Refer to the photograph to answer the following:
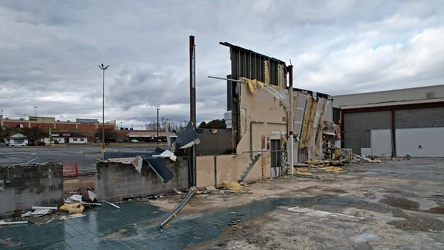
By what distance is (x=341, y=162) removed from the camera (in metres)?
23.1

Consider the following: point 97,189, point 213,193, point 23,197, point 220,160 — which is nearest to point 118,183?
point 97,189

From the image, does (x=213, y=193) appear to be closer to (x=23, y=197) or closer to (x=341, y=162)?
(x=23, y=197)

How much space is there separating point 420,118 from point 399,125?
77.0 inches

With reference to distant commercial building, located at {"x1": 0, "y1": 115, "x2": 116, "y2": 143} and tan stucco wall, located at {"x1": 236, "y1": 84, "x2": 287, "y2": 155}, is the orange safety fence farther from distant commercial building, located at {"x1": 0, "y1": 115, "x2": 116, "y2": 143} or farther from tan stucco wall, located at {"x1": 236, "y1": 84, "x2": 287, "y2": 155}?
distant commercial building, located at {"x1": 0, "y1": 115, "x2": 116, "y2": 143}

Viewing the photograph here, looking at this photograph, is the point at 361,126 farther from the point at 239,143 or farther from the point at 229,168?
the point at 229,168

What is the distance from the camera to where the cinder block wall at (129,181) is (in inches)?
362

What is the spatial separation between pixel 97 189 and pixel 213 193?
12.7 ft

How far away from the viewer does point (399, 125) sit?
31.6 meters

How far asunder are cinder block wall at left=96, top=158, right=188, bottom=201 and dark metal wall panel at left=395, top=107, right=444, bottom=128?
28611 mm

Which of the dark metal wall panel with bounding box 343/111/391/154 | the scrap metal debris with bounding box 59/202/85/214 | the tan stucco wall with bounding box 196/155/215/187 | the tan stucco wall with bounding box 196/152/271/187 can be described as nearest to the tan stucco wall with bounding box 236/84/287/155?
the tan stucco wall with bounding box 196/152/271/187

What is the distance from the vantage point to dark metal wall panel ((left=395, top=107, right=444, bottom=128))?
97.2 feet

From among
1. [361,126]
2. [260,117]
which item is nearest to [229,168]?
[260,117]

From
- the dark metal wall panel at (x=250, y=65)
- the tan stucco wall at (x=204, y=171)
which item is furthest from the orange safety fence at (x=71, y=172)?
the dark metal wall panel at (x=250, y=65)

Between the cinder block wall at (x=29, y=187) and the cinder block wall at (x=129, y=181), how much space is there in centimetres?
113
